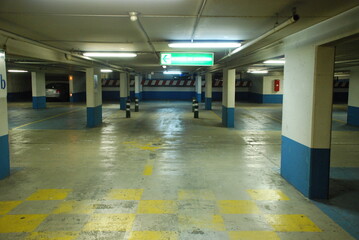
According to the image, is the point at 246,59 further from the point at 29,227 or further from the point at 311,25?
the point at 29,227

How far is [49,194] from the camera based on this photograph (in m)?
5.13

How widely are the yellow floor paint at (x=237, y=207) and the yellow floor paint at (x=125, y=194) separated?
1.40 m

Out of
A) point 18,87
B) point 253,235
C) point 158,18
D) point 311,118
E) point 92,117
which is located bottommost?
point 253,235

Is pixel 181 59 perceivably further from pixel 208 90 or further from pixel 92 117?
pixel 208 90

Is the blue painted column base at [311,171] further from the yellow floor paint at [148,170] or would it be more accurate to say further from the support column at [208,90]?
the support column at [208,90]

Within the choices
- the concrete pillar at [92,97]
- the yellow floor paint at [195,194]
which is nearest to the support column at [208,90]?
the concrete pillar at [92,97]

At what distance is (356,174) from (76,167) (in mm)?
6175

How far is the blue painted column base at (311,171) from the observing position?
4.93 m

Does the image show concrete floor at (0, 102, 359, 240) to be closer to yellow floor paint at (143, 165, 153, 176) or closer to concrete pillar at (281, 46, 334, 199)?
yellow floor paint at (143, 165, 153, 176)

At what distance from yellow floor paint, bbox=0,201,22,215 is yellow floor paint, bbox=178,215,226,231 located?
263 cm

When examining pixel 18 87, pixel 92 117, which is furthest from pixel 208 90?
pixel 18 87

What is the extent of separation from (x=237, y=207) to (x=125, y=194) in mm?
1918

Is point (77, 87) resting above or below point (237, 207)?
above

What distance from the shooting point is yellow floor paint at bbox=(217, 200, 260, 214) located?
4.47 meters
